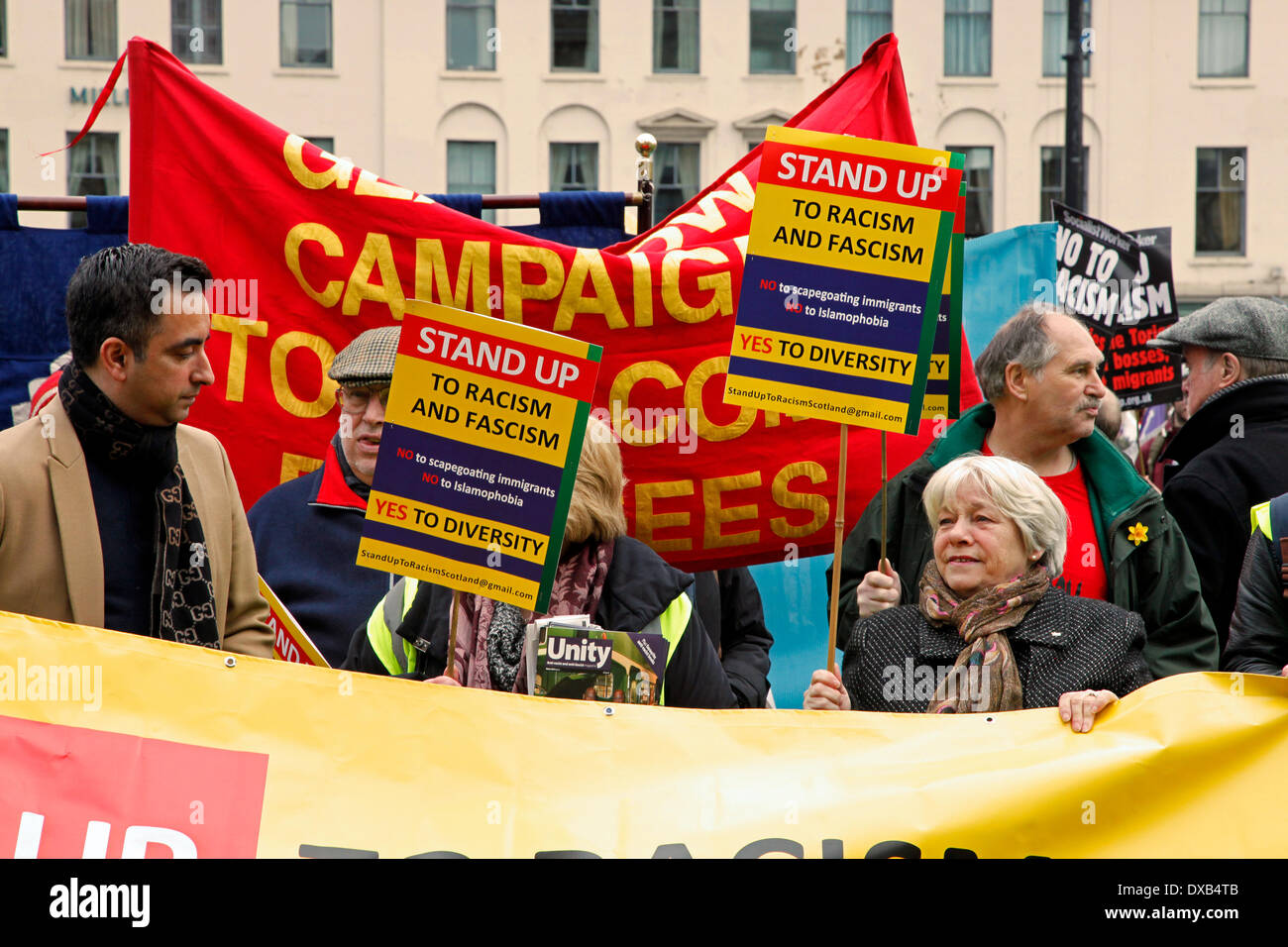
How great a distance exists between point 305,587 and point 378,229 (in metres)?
1.23

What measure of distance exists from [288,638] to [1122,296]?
6389 mm

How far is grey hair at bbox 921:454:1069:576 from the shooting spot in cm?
329

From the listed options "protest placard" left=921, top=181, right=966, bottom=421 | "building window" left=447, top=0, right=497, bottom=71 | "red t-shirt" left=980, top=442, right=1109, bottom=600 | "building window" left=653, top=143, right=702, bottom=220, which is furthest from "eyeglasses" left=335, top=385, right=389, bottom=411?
"building window" left=447, top=0, right=497, bottom=71

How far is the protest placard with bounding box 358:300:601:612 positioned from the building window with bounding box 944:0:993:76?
28788 mm

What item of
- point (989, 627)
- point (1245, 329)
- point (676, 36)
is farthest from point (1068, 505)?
point (676, 36)

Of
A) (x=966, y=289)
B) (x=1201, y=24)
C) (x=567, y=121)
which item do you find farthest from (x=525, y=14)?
(x=966, y=289)

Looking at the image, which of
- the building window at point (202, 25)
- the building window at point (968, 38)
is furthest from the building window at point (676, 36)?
the building window at point (202, 25)

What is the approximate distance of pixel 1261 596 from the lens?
3301mm

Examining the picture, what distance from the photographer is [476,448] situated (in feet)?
9.95

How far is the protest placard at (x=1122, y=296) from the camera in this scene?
28.6ft

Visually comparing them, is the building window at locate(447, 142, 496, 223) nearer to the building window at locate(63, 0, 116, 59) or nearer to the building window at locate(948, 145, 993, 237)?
the building window at locate(63, 0, 116, 59)

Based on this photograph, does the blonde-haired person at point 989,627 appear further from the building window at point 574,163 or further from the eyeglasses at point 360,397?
the building window at point 574,163
